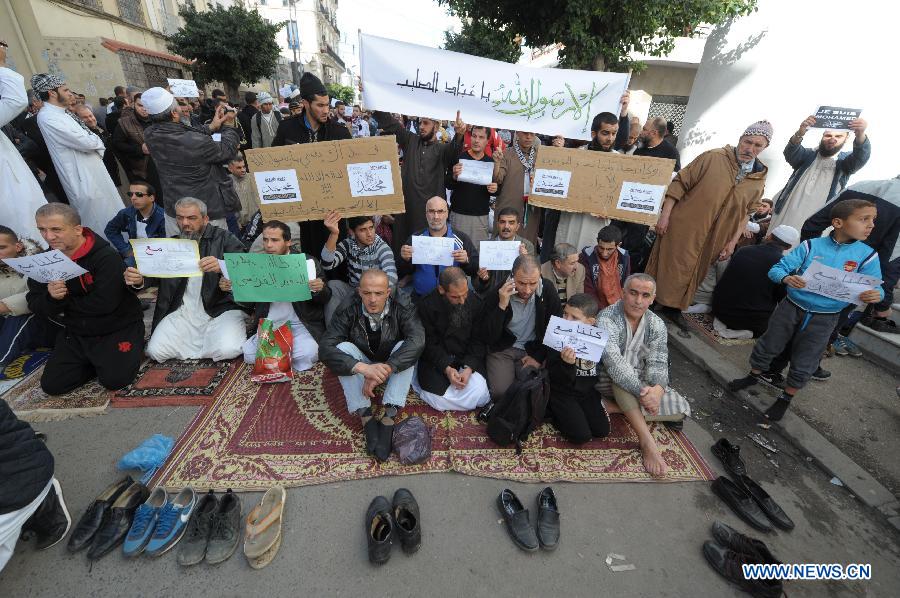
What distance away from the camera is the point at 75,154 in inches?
210

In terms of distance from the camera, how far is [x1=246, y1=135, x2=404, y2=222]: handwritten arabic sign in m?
4.05

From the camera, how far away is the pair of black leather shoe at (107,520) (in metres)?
2.43

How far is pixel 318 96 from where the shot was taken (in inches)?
175

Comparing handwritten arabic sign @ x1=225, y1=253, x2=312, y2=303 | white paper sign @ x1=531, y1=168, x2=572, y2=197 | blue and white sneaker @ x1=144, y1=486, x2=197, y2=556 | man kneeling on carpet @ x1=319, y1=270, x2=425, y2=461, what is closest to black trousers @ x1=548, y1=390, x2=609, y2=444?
man kneeling on carpet @ x1=319, y1=270, x2=425, y2=461

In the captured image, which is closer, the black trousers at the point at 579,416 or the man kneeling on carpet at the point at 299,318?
the black trousers at the point at 579,416

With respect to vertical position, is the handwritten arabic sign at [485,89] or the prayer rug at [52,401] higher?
the handwritten arabic sign at [485,89]

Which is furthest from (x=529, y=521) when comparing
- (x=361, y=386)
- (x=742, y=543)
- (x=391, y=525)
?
(x=361, y=386)

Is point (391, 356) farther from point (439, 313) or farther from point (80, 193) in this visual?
point (80, 193)

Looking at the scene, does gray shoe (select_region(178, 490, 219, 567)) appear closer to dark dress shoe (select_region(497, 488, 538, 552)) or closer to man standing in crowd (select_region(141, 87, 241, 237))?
dark dress shoe (select_region(497, 488, 538, 552))

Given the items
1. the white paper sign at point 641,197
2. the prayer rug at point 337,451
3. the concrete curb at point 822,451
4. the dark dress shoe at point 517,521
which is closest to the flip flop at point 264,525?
the prayer rug at point 337,451

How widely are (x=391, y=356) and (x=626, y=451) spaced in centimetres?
216

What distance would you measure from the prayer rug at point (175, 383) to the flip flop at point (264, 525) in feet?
5.10

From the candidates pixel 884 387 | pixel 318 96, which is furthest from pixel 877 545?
pixel 318 96

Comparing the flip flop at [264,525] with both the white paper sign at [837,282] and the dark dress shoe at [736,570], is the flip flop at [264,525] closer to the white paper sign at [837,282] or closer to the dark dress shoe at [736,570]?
the dark dress shoe at [736,570]
